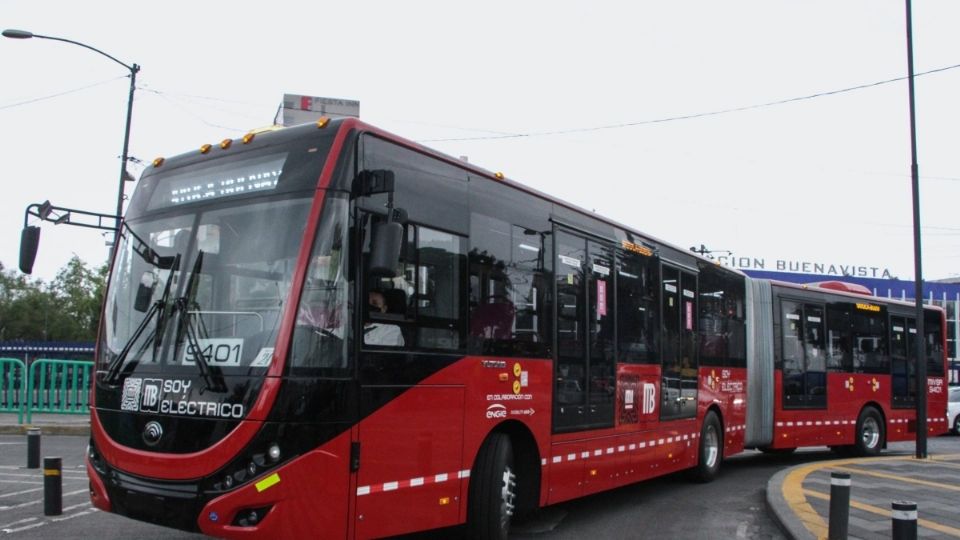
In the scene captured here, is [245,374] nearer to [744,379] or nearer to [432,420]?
[432,420]

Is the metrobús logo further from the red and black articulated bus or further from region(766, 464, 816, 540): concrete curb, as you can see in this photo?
region(766, 464, 816, 540): concrete curb

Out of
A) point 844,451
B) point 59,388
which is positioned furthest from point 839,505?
point 59,388

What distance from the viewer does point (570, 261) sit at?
28.7 ft

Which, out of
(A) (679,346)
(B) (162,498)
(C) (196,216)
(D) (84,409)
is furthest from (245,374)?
(D) (84,409)

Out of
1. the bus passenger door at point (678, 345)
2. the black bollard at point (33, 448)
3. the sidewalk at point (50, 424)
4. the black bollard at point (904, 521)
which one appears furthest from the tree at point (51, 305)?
the black bollard at point (904, 521)

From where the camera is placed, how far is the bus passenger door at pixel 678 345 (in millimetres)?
11070

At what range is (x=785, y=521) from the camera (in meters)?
8.29

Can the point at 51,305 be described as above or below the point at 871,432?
above

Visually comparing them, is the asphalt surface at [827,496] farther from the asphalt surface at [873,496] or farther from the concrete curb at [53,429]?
the concrete curb at [53,429]

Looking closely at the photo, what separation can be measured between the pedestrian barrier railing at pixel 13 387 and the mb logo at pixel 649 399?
606 inches

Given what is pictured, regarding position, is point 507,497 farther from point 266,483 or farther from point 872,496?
point 872,496

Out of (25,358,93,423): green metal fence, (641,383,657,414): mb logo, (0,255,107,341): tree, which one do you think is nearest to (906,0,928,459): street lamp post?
(641,383,657,414): mb logo

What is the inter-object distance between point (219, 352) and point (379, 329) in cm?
114

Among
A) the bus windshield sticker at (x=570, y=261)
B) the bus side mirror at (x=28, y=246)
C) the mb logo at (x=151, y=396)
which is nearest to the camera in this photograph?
the mb logo at (x=151, y=396)
